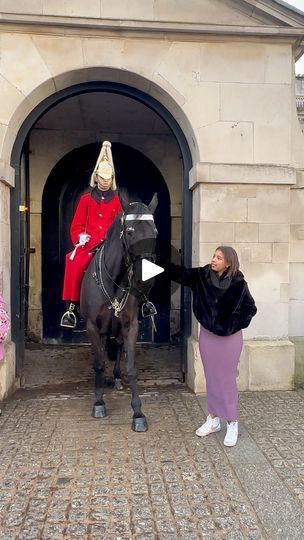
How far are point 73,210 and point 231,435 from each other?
5.75 meters

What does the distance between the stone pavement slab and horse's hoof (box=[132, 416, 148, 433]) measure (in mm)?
60

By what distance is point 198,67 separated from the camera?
5.52 m

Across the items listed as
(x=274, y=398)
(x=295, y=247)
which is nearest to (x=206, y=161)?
(x=295, y=247)

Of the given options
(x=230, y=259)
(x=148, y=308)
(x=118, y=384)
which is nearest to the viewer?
(x=230, y=259)

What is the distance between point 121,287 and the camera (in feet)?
14.8

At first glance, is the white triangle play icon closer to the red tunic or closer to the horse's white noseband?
the horse's white noseband

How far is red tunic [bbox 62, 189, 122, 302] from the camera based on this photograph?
5113 mm

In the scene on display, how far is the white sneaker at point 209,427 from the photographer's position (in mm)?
4219

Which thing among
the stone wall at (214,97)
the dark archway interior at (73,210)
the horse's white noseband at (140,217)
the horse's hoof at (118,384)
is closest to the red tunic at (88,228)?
the stone wall at (214,97)

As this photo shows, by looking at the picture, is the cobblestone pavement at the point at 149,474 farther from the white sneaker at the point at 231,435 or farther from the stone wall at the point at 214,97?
the stone wall at the point at 214,97

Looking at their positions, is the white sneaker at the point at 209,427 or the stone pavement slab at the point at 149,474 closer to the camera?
the stone pavement slab at the point at 149,474

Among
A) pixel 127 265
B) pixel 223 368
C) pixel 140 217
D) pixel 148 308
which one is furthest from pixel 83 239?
pixel 223 368

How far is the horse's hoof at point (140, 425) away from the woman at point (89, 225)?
1.35 meters

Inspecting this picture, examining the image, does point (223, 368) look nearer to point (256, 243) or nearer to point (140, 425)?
point (140, 425)
